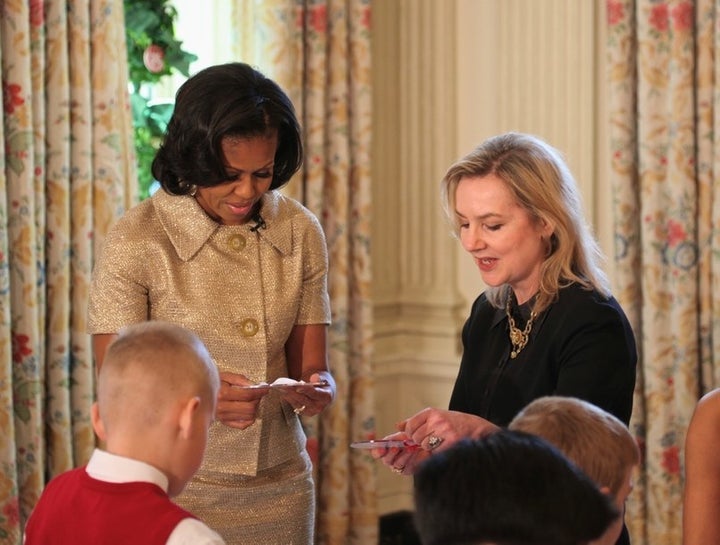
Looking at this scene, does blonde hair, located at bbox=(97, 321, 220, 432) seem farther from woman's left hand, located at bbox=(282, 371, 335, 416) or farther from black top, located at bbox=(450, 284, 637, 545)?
black top, located at bbox=(450, 284, 637, 545)

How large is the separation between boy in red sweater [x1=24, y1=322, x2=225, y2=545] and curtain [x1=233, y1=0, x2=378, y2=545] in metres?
2.62

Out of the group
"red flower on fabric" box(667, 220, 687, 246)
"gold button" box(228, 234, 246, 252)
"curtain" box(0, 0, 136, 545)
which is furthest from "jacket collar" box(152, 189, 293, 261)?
"red flower on fabric" box(667, 220, 687, 246)

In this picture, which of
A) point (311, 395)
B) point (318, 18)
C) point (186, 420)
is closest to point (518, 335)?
point (311, 395)

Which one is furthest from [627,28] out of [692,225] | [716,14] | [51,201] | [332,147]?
[51,201]

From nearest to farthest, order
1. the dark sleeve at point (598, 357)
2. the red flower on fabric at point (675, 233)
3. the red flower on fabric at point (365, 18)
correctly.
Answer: the dark sleeve at point (598, 357)
the red flower on fabric at point (675, 233)
the red flower on fabric at point (365, 18)

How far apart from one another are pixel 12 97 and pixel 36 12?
282 millimetres

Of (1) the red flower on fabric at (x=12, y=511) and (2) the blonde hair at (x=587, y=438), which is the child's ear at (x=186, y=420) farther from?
(1) the red flower on fabric at (x=12, y=511)

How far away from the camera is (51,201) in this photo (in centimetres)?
402

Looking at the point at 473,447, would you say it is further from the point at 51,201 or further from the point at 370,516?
the point at 370,516

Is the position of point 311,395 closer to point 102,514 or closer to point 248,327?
point 248,327

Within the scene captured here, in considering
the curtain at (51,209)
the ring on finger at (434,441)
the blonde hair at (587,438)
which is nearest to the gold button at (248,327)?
the ring on finger at (434,441)

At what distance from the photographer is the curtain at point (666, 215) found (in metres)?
4.49

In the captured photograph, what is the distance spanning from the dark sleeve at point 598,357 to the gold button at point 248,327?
657 mm

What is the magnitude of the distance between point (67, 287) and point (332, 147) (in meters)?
1.30
